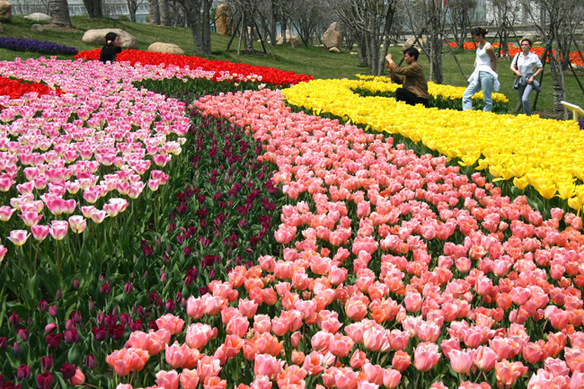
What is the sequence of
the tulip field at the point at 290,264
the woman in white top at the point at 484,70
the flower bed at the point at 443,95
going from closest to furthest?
the tulip field at the point at 290,264
the woman in white top at the point at 484,70
the flower bed at the point at 443,95

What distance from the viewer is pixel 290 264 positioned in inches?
97.9

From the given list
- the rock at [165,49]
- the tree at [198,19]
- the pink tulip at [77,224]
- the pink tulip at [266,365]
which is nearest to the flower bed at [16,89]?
the pink tulip at [77,224]

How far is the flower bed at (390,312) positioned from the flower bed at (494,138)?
13.1 inches

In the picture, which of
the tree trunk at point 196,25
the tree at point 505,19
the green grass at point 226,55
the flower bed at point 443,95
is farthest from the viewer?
the tree at point 505,19

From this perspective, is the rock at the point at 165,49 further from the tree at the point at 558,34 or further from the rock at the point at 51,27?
the tree at the point at 558,34

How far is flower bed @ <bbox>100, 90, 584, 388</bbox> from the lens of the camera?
1681mm

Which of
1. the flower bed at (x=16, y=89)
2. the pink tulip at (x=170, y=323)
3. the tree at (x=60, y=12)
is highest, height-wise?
the tree at (x=60, y=12)

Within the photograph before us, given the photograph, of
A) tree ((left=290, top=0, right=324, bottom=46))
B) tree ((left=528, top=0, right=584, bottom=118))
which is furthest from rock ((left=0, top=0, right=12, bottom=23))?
tree ((left=290, top=0, right=324, bottom=46))

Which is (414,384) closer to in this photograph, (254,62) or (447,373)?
(447,373)

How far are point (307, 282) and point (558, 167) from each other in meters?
2.91

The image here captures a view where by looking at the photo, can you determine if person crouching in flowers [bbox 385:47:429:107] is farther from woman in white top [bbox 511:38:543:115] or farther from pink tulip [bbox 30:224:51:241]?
pink tulip [bbox 30:224:51:241]

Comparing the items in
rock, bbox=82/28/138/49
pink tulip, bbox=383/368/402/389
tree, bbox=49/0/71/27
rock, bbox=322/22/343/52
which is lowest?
pink tulip, bbox=383/368/402/389

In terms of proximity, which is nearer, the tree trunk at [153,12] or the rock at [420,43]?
the rock at [420,43]

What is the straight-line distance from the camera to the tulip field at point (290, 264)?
1.78 metres
